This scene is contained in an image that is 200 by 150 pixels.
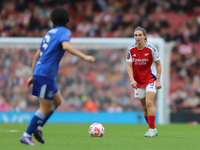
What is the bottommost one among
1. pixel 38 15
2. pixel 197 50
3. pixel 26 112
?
pixel 26 112

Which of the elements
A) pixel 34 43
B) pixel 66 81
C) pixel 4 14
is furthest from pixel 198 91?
pixel 4 14

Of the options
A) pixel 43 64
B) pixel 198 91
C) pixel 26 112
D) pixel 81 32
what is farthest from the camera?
pixel 81 32

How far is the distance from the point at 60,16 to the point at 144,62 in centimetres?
274

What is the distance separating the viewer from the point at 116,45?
17047 mm

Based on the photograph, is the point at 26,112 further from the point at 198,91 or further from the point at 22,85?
the point at 198,91

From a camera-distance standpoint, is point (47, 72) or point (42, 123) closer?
point (47, 72)

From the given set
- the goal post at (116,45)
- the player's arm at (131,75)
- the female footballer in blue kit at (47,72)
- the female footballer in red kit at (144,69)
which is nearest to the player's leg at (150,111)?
the female footballer in red kit at (144,69)

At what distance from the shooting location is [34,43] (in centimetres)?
1670

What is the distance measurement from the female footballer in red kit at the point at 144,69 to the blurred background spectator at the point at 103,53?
8545 millimetres

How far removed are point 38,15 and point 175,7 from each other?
24.9 feet

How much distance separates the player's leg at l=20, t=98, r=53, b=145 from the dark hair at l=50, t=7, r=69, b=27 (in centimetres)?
114

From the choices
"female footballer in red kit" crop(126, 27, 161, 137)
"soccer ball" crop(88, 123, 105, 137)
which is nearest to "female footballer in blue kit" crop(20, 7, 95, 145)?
"soccer ball" crop(88, 123, 105, 137)

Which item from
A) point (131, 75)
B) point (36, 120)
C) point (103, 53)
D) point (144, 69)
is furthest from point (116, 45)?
point (36, 120)

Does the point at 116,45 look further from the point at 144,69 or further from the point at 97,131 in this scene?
the point at 97,131
